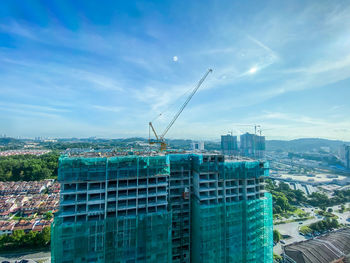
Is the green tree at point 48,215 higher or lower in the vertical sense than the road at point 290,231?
higher

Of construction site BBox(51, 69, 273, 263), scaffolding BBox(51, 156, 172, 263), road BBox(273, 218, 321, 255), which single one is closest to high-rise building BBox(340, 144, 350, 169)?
road BBox(273, 218, 321, 255)

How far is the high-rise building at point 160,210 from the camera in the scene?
12180 mm

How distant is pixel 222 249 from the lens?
582 inches

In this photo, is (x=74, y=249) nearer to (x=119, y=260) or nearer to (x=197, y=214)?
(x=119, y=260)

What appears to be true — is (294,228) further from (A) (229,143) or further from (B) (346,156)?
(B) (346,156)

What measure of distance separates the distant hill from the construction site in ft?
592

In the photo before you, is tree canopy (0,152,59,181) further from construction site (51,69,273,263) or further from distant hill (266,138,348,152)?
distant hill (266,138,348,152)

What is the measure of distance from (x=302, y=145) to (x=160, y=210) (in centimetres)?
21387

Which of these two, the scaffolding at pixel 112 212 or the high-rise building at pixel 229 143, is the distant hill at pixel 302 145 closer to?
the high-rise building at pixel 229 143

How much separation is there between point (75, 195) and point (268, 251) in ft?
59.9

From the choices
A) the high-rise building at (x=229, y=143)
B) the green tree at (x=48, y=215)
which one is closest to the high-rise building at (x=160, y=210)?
the green tree at (x=48, y=215)

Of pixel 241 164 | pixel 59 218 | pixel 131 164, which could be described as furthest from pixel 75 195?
pixel 241 164

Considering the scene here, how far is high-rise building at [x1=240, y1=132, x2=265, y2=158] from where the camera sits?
260 feet

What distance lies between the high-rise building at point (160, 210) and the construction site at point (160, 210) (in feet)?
0.22
